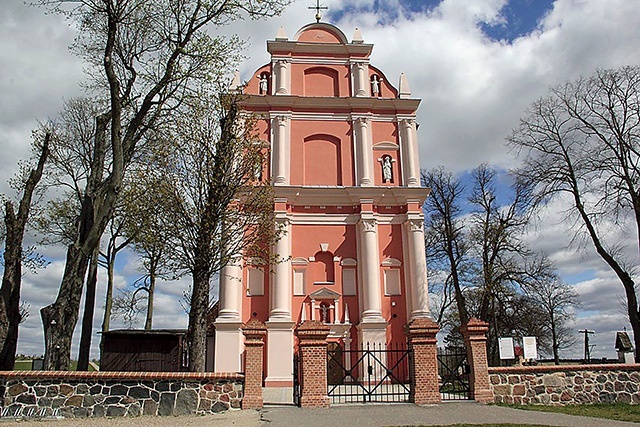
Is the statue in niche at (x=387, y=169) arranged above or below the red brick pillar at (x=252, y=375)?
above

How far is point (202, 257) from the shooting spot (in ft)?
47.1

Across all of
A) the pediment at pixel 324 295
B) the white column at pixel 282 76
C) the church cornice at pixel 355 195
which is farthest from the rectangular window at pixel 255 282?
the white column at pixel 282 76

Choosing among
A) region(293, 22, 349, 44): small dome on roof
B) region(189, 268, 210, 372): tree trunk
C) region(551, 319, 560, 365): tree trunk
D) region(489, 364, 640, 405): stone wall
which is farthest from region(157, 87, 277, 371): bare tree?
region(551, 319, 560, 365): tree trunk

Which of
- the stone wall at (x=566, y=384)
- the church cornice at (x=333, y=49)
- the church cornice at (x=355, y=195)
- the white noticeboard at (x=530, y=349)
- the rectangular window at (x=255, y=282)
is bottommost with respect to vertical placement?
the stone wall at (x=566, y=384)

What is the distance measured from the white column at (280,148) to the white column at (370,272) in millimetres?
3997

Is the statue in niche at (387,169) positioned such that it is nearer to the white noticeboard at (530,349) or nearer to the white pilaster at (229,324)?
the white pilaster at (229,324)

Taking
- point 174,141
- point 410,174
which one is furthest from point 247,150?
point 410,174

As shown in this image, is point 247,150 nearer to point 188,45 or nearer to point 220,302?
point 188,45

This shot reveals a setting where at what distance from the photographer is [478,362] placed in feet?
43.3

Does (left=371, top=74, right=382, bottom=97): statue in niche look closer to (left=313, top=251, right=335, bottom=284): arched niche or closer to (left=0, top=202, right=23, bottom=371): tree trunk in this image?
(left=313, top=251, right=335, bottom=284): arched niche

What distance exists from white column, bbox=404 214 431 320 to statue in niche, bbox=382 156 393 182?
2.17 m

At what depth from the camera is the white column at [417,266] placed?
21.9m

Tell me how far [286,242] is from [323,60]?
9.35 metres

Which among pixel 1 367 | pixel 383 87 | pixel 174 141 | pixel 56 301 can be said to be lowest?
pixel 1 367
